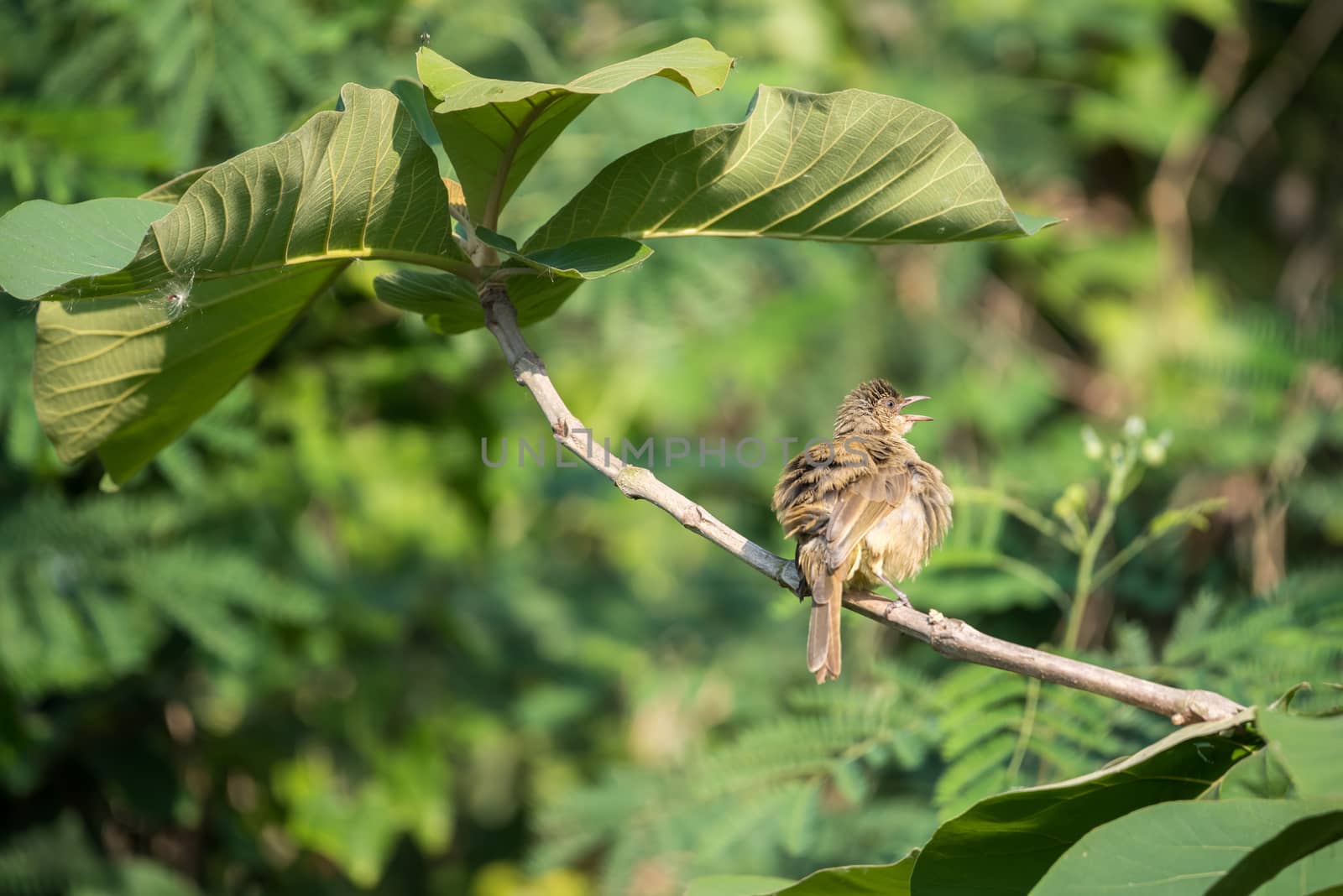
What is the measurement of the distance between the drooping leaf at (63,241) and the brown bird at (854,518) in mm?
1163

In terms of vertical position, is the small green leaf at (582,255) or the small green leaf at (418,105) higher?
the small green leaf at (418,105)

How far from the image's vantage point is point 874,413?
2684mm

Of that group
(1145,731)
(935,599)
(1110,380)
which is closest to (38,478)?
(935,599)

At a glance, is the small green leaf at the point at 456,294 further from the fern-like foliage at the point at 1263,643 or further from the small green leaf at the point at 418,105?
the fern-like foliage at the point at 1263,643

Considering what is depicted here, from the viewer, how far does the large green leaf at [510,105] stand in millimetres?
1265

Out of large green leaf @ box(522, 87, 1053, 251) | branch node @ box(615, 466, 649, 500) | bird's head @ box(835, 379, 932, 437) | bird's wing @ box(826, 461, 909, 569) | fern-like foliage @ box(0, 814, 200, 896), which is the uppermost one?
large green leaf @ box(522, 87, 1053, 251)

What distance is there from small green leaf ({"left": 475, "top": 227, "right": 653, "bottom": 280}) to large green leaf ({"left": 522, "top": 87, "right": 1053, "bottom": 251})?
0.23 ft

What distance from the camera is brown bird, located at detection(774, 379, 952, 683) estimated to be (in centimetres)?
208

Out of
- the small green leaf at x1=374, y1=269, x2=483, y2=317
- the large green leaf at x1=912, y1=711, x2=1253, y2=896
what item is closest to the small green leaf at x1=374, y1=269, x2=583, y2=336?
the small green leaf at x1=374, y1=269, x2=483, y2=317

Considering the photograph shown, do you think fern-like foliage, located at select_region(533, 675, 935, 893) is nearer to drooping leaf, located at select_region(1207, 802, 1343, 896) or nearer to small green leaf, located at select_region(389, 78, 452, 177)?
drooping leaf, located at select_region(1207, 802, 1343, 896)

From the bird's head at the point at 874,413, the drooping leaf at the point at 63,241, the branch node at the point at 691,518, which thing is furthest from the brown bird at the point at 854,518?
the drooping leaf at the point at 63,241

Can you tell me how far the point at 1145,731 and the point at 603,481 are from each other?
9.28ft

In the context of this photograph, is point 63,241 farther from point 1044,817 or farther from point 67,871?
point 67,871

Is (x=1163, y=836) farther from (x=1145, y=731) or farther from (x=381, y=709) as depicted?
(x=381, y=709)
